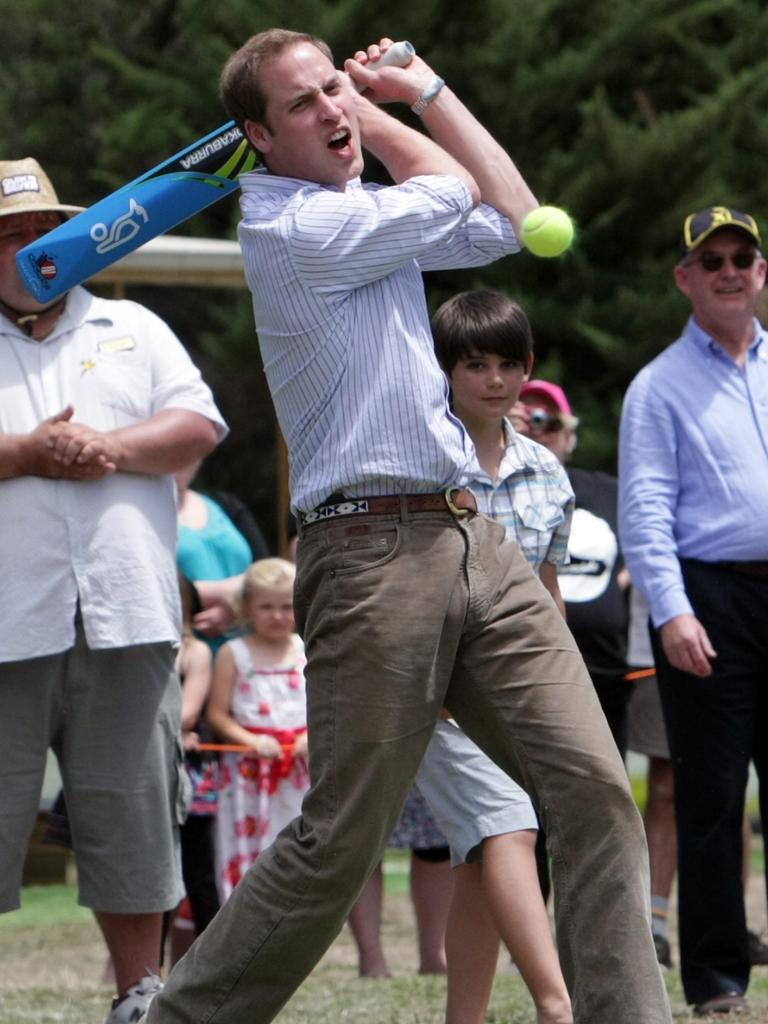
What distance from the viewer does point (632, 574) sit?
5.79 metres

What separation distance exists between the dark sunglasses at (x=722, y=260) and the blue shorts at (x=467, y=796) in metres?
1.95

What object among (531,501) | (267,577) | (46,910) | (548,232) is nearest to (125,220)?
(548,232)

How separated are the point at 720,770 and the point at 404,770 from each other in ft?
7.01

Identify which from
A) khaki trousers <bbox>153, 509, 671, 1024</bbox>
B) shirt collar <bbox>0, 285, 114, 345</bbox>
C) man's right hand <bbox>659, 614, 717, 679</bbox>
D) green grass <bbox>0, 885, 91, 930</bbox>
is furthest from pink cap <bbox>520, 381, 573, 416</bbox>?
green grass <bbox>0, 885, 91, 930</bbox>

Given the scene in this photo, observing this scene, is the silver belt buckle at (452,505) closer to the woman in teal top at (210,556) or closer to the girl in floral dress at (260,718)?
the girl in floral dress at (260,718)

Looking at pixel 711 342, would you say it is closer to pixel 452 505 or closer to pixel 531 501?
pixel 531 501

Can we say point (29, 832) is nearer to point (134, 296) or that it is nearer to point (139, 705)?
point (139, 705)

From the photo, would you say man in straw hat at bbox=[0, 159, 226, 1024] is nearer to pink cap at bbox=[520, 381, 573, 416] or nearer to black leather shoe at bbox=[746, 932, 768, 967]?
pink cap at bbox=[520, 381, 573, 416]

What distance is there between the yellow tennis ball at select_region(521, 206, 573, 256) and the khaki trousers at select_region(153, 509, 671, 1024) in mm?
610

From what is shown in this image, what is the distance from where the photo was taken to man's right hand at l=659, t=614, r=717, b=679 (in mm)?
5516

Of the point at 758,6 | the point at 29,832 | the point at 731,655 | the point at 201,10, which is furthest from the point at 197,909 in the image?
the point at 758,6

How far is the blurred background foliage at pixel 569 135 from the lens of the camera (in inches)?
663

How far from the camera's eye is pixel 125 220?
178 inches

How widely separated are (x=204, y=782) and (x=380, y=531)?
3.51 metres
